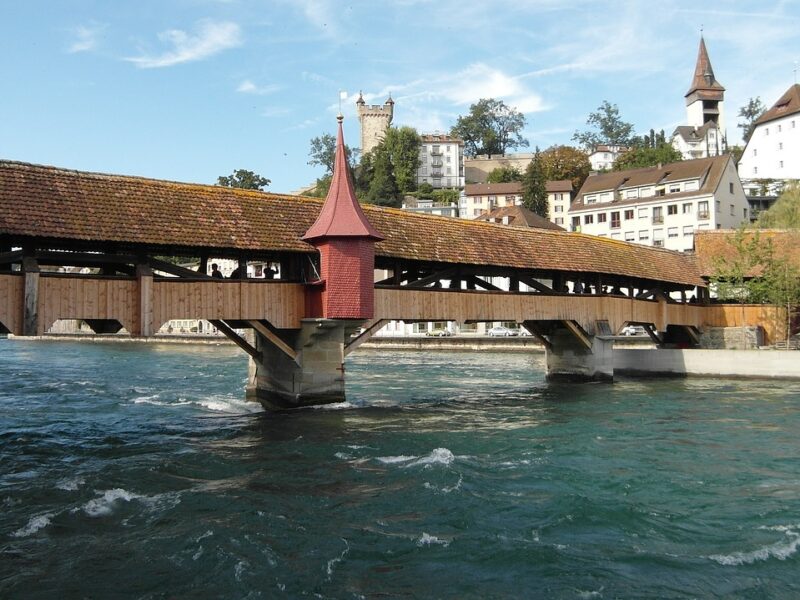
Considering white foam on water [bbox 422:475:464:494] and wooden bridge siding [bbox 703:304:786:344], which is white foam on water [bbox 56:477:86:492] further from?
wooden bridge siding [bbox 703:304:786:344]

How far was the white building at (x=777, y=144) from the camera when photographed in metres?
63.3

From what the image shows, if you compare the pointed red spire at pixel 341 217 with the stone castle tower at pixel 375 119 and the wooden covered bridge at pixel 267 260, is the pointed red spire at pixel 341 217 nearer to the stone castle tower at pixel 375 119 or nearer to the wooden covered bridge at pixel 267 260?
the wooden covered bridge at pixel 267 260

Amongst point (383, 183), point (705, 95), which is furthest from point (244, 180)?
point (705, 95)

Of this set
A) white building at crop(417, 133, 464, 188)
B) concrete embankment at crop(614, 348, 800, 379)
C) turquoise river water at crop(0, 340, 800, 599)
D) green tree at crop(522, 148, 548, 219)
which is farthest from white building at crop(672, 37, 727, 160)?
turquoise river water at crop(0, 340, 800, 599)

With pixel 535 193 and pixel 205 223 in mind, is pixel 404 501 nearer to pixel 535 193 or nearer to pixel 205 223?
pixel 205 223

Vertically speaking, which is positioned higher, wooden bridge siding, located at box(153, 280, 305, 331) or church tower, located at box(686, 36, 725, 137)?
church tower, located at box(686, 36, 725, 137)

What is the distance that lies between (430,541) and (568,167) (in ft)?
264

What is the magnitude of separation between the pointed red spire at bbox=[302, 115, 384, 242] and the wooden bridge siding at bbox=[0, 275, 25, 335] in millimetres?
5632

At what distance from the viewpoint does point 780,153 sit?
65062 millimetres

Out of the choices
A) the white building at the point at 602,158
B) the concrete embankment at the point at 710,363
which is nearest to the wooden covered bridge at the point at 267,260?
the concrete embankment at the point at 710,363

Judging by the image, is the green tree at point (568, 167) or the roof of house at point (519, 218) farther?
the green tree at point (568, 167)

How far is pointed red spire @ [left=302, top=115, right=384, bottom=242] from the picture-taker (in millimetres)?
15859

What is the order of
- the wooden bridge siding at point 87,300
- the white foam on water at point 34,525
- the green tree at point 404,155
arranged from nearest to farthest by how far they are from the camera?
the white foam on water at point 34,525, the wooden bridge siding at point 87,300, the green tree at point 404,155

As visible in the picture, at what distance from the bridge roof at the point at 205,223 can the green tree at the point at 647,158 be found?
197 ft
